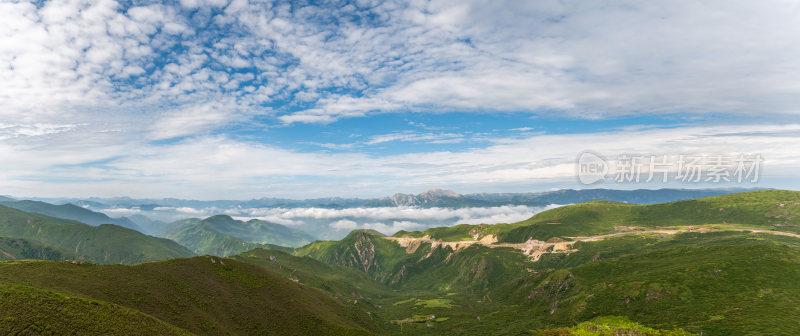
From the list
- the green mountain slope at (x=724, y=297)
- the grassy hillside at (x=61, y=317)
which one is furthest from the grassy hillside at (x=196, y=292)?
the green mountain slope at (x=724, y=297)

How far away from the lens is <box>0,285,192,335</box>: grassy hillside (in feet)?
243

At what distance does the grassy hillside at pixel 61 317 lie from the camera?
74050 millimetres

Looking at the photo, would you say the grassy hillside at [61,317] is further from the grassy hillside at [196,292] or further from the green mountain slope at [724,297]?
the green mountain slope at [724,297]

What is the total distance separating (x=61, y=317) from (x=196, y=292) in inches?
2736

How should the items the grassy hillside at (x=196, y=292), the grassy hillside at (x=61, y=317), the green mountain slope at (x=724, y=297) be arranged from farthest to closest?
the green mountain slope at (x=724, y=297), the grassy hillside at (x=196, y=292), the grassy hillside at (x=61, y=317)

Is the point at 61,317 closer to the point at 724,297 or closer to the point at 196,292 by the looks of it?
the point at 196,292

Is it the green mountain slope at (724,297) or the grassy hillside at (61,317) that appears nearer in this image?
the grassy hillside at (61,317)

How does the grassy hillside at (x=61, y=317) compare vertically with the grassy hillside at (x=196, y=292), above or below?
above

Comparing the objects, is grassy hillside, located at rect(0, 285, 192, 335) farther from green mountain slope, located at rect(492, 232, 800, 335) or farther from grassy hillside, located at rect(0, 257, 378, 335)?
green mountain slope, located at rect(492, 232, 800, 335)

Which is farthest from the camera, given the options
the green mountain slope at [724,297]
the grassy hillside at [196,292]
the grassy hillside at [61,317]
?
the green mountain slope at [724,297]

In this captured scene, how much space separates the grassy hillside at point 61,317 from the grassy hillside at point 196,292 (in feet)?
42.3

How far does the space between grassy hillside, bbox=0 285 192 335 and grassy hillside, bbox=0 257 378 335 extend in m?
12.9

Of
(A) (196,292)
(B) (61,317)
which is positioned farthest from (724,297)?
(B) (61,317)

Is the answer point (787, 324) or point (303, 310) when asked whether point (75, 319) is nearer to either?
point (303, 310)
